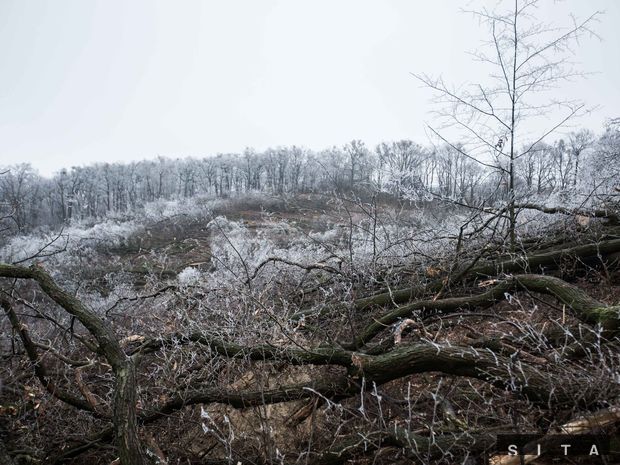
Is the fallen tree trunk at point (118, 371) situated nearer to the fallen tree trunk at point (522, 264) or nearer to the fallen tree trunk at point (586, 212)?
the fallen tree trunk at point (522, 264)

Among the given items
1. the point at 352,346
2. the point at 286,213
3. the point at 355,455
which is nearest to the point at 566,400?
the point at 355,455

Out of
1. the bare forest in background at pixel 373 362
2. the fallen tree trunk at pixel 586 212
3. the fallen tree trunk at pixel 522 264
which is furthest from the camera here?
the fallen tree trunk at pixel 586 212

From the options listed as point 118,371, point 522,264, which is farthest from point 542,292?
point 118,371

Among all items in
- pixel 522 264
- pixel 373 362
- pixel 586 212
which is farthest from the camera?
pixel 586 212

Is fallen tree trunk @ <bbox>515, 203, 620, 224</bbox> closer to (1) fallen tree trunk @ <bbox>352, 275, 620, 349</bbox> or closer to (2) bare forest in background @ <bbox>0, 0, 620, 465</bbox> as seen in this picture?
(2) bare forest in background @ <bbox>0, 0, 620, 465</bbox>

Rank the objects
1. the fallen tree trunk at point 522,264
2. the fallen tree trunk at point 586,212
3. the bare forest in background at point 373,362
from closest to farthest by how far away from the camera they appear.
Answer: the bare forest in background at point 373,362, the fallen tree trunk at point 522,264, the fallen tree trunk at point 586,212

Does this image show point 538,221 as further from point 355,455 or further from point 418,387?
point 355,455

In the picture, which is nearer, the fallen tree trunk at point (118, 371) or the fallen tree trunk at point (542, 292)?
the fallen tree trunk at point (118, 371)

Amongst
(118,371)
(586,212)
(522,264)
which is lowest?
(118,371)

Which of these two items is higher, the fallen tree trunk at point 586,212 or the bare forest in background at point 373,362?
the fallen tree trunk at point 586,212

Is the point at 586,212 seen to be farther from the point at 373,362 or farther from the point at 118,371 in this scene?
the point at 118,371

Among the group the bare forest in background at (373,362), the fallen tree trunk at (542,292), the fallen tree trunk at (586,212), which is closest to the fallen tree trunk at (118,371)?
the bare forest in background at (373,362)

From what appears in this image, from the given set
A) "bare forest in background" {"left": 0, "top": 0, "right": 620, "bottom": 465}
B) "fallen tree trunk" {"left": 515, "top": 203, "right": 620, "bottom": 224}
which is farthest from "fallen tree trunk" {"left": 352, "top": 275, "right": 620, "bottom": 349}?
"fallen tree trunk" {"left": 515, "top": 203, "right": 620, "bottom": 224}

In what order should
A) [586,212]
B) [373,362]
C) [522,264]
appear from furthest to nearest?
[586,212], [522,264], [373,362]
